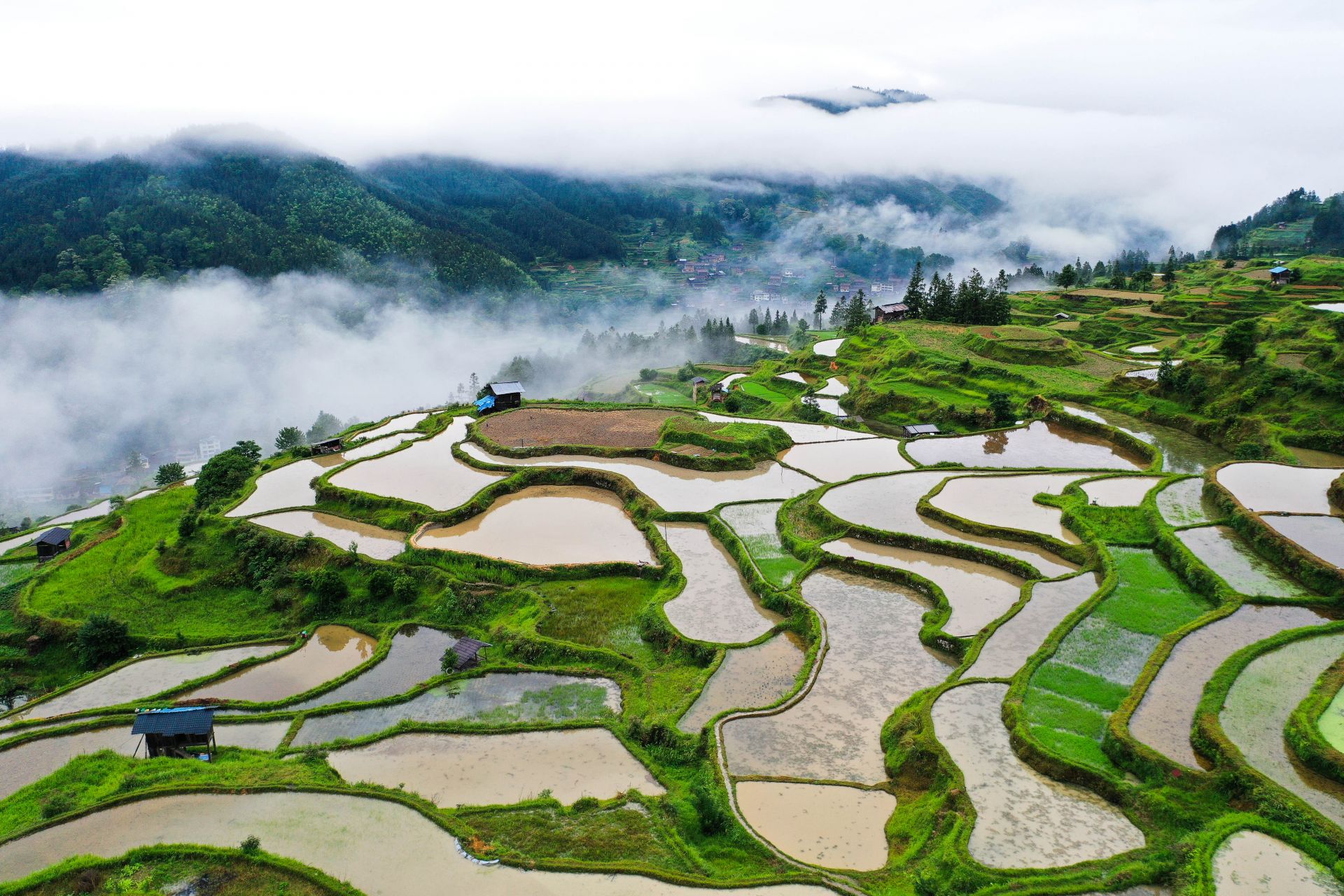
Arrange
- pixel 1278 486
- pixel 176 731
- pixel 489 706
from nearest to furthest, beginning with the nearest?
pixel 176 731 → pixel 489 706 → pixel 1278 486

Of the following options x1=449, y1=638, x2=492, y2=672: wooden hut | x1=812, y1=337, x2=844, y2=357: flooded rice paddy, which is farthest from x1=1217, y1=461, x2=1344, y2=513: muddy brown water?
x1=812, y1=337, x2=844, y2=357: flooded rice paddy

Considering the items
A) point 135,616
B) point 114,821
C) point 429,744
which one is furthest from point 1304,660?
point 135,616

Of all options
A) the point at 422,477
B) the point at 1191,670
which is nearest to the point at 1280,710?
the point at 1191,670

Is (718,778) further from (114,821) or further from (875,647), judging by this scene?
(114,821)

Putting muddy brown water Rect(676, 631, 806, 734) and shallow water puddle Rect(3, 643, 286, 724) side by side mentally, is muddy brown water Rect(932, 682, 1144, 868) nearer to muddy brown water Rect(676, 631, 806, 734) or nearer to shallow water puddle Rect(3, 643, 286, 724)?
muddy brown water Rect(676, 631, 806, 734)

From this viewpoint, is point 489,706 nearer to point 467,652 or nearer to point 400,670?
point 467,652

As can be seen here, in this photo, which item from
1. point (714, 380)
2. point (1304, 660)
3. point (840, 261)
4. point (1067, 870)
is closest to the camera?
point (1067, 870)
